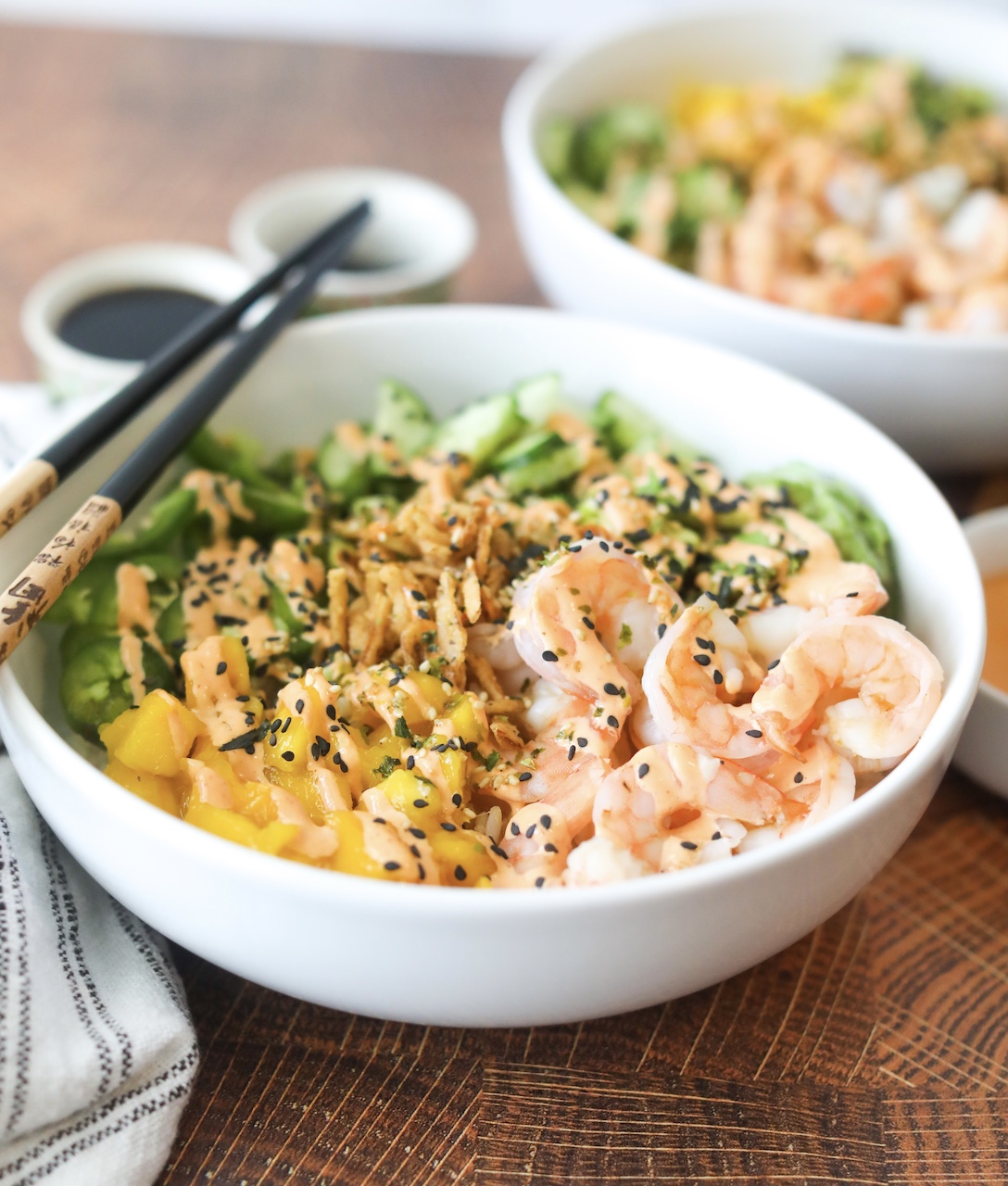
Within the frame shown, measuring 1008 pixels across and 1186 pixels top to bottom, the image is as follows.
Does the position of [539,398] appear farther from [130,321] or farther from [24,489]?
[130,321]

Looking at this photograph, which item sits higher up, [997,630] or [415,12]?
[415,12]

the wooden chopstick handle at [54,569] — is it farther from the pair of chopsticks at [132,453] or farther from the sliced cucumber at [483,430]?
the sliced cucumber at [483,430]

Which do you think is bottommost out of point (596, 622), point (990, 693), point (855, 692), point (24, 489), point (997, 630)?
point (997, 630)

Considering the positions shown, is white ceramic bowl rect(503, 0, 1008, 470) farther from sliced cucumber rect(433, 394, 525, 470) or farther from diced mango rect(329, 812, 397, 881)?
diced mango rect(329, 812, 397, 881)

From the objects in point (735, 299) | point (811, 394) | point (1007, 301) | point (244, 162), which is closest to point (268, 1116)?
point (811, 394)

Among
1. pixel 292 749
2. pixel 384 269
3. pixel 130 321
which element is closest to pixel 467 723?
pixel 292 749

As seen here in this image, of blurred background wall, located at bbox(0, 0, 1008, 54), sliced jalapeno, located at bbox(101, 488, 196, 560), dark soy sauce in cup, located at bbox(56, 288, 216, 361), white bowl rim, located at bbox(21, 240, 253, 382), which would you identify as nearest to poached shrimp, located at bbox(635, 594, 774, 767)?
sliced jalapeno, located at bbox(101, 488, 196, 560)

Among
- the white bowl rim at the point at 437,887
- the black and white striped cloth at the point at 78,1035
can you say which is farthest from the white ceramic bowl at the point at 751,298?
the black and white striped cloth at the point at 78,1035
